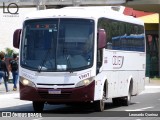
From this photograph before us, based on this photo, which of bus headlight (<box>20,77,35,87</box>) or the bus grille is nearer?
the bus grille

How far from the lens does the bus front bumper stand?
1758 cm

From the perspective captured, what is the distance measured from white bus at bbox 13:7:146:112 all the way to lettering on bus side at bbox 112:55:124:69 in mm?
363

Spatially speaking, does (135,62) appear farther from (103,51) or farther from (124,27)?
(103,51)

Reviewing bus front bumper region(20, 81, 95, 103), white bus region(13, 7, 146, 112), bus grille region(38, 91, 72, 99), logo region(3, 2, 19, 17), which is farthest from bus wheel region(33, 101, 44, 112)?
logo region(3, 2, 19, 17)

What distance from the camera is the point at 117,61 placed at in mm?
20562

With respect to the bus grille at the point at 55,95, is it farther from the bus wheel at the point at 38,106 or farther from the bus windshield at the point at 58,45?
the bus wheel at the point at 38,106

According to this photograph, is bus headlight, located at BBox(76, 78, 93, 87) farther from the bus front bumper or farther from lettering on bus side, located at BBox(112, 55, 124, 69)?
lettering on bus side, located at BBox(112, 55, 124, 69)

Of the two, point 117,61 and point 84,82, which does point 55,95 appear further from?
point 117,61

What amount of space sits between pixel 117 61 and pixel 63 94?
3540 millimetres

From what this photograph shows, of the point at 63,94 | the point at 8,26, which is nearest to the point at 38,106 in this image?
the point at 63,94

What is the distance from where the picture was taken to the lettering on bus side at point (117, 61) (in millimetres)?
20141

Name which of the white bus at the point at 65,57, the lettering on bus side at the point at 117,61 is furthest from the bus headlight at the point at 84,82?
Result: the lettering on bus side at the point at 117,61

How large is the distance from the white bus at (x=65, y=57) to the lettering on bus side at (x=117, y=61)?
36cm

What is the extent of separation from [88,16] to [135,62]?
508 cm
